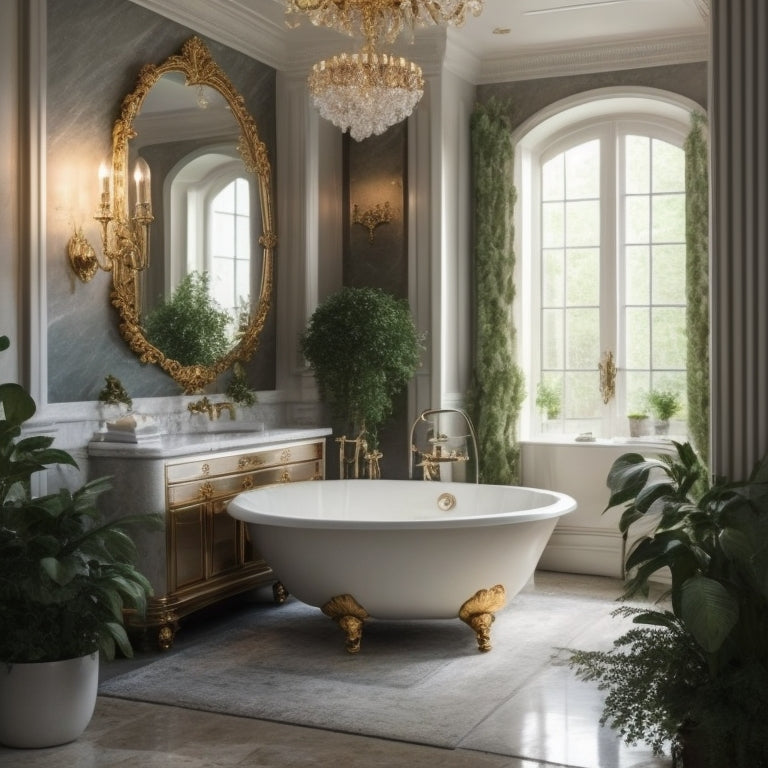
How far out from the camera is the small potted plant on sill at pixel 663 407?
20.8 feet

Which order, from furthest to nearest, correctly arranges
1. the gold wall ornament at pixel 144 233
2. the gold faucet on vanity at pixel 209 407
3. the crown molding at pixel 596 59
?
the crown molding at pixel 596 59 < the gold faucet on vanity at pixel 209 407 < the gold wall ornament at pixel 144 233

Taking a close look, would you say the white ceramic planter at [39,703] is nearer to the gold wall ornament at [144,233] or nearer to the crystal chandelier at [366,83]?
the gold wall ornament at [144,233]

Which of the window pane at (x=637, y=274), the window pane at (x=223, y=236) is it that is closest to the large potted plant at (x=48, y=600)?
the window pane at (x=223, y=236)

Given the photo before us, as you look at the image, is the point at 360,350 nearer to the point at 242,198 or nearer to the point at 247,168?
the point at 242,198

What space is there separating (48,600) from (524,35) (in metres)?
4.24

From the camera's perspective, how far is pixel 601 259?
21.9ft

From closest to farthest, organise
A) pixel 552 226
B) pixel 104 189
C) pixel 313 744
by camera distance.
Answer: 1. pixel 313 744
2. pixel 104 189
3. pixel 552 226

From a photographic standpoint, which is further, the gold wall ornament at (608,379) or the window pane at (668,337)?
the gold wall ornament at (608,379)

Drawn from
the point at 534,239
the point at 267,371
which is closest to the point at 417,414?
the point at 267,371

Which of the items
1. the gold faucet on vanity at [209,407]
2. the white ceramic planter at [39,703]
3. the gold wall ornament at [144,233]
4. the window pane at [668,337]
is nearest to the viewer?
the white ceramic planter at [39,703]

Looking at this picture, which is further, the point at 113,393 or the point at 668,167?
the point at 668,167

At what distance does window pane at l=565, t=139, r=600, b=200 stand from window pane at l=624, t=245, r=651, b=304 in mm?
423

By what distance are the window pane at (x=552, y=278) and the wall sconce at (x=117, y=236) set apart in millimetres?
2619

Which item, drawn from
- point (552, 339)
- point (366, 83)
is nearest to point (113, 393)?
point (366, 83)
